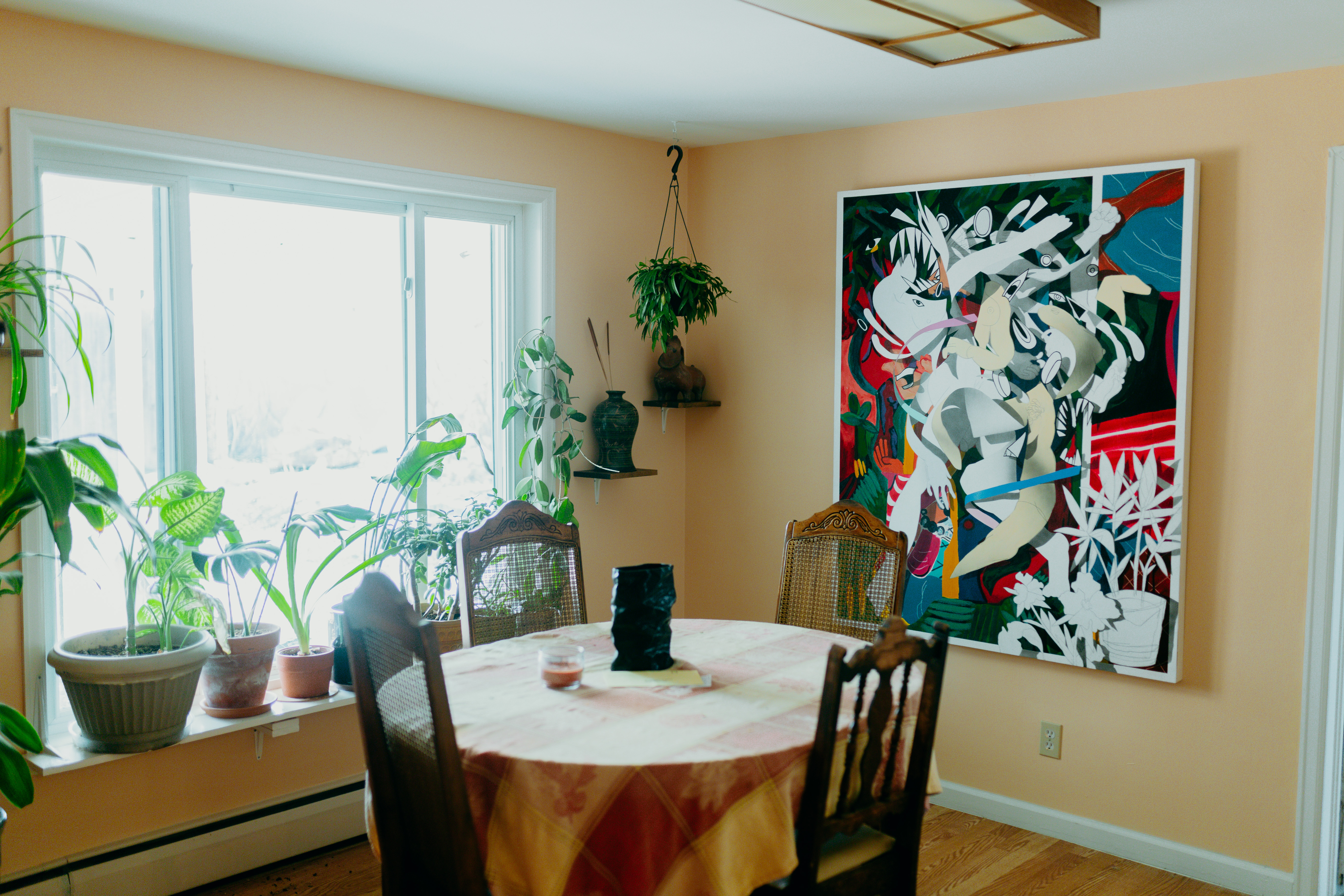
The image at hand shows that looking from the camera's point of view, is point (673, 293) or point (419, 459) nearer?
point (419, 459)

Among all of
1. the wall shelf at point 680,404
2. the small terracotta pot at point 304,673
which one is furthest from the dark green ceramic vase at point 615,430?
the small terracotta pot at point 304,673

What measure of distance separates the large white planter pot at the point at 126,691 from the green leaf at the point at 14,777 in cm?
33

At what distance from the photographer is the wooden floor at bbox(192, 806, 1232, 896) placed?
3.07m

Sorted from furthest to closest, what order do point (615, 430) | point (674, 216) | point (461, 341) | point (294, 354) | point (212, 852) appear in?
point (674, 216)
point (615, 430)
point (461, 341)
point (294, 354)
point (212, 852)

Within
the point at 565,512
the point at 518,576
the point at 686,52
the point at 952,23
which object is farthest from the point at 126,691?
the point at 952,23

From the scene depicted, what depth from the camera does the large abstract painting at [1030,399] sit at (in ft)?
10.5

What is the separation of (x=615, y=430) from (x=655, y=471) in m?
0.28

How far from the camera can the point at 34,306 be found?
2.73 m

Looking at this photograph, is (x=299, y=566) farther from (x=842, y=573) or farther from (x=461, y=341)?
(x=842, y=573)

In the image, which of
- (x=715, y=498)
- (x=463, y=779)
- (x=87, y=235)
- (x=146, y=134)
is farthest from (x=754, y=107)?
(x=463, y=779)

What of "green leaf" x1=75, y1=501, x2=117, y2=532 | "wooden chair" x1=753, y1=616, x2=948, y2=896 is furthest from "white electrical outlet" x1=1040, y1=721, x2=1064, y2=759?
"green leaf" x1=75, y1=501, x2=117, y2=532

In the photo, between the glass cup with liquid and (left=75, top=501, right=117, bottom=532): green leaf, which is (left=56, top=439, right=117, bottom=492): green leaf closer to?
(left=75, top=501, right=117, bottom=532): green leaf

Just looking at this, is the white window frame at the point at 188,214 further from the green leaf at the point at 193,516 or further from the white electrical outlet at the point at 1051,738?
the white electrical outlet at the point at 1051,738

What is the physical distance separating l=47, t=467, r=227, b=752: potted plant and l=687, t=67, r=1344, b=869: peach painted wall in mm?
2292
